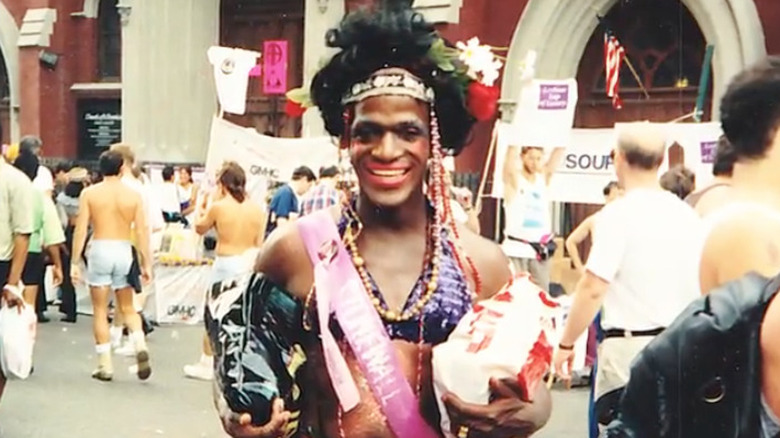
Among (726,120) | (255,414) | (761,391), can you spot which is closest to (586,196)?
(726,120)

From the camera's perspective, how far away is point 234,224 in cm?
930

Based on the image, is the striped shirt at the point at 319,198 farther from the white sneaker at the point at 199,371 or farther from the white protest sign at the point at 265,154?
the white protest sign at the point at 265,154

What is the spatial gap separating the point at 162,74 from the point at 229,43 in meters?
1.40

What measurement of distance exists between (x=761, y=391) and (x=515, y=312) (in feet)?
3.28

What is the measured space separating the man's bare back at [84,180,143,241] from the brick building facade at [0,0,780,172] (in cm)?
605

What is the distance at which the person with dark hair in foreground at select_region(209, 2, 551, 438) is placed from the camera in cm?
280

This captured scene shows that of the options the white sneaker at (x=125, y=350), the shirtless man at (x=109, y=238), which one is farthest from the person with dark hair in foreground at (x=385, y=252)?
the white sneaker at (x=125, y=350)

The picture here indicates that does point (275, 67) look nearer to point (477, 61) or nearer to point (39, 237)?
point (39, 237)

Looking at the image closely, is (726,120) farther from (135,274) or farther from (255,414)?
(135,274)

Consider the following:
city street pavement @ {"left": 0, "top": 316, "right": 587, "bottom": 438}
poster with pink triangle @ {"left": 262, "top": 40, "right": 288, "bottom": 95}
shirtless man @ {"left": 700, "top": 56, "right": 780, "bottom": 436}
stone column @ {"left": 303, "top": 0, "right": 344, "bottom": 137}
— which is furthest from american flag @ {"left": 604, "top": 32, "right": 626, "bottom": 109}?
shirtless man @ {"left": 700, "top": 56, "right": 780, "bottom": 436}

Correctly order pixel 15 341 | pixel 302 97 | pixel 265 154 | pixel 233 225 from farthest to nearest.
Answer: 1. pixel 265 154
2. pixel 233 225
3. pixel 15 341
4. pixel 302 97

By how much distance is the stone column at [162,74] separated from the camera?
21.0 metres

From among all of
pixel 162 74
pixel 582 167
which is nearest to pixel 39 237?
pixel 582 167

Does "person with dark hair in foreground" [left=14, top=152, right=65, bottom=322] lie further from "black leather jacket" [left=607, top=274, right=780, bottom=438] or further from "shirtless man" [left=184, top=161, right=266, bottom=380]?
"black leather jacket" [left=607, top=274, right=780, bottom=438]
